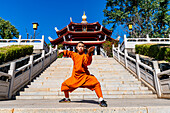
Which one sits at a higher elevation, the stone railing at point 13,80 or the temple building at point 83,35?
the temple building at point 83,35

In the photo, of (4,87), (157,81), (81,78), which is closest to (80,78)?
(81,78)

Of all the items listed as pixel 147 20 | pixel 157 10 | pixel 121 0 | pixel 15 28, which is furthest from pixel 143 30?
pixel 15 28

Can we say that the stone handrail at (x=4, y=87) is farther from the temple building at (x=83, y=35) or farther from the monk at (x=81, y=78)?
the temple building at (x=83, y=35)

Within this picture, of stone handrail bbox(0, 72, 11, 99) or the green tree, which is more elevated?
the green tree

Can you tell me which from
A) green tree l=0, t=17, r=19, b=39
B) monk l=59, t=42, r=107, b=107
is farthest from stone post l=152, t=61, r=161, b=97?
green tree l=0, t=17, r=19, b=39

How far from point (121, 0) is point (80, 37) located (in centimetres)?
1135

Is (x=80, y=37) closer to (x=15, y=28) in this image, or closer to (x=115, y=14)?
(x=115, y=14)

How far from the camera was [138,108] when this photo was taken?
6.15 ft

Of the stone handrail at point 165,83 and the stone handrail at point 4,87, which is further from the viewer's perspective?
the stone handrail at point 165,83

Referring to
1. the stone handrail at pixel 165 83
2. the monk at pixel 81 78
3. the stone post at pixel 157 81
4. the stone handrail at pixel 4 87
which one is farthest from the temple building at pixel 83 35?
the monk at pixel 81 78

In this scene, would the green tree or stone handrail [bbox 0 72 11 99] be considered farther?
the green tree

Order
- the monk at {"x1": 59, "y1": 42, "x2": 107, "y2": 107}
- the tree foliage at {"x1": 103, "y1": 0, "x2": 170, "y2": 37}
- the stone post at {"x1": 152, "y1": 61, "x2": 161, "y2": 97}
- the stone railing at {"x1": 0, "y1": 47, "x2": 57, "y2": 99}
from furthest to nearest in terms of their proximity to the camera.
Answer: the tree foliage at {"x1": 103, "y1": 0, "x2": 170, "y2": 37} < the stone post at {"x1": 152, "y1": 61, "x2": 161, "y2": 97} < the stone railing at {"x1": 0, "y1": 47, "x2": 57, "y2": 99} < the monk at {"x1": 59, "y1": 42, "x2": 107, "y2": 107}

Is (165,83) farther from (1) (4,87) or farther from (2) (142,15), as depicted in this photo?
(2) (142,15)

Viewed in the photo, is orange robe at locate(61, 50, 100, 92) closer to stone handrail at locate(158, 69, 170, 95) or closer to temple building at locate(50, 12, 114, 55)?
stone handrail at locate(158, 69, 170, 95)
